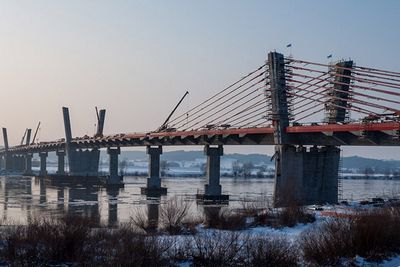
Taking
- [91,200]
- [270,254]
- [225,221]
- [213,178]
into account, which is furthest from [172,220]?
[213,178]

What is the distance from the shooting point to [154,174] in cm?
8544

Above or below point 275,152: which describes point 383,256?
below

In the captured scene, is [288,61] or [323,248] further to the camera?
[288,61]

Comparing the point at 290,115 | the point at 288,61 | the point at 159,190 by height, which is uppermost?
the point at 288,61

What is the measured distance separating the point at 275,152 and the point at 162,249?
1325 inches

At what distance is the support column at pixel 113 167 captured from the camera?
97125 millimetres

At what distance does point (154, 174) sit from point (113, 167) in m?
17.7

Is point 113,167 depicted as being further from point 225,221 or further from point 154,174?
point 225,221

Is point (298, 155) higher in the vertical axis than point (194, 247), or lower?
higher

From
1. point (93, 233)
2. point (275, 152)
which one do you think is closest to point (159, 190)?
point (275, 152)

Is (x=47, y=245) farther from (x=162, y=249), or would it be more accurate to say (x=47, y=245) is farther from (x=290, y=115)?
(x=290, y=115)

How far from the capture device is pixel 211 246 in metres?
19.0

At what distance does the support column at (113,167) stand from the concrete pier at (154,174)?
10.7m

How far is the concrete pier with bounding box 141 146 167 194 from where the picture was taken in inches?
3162
